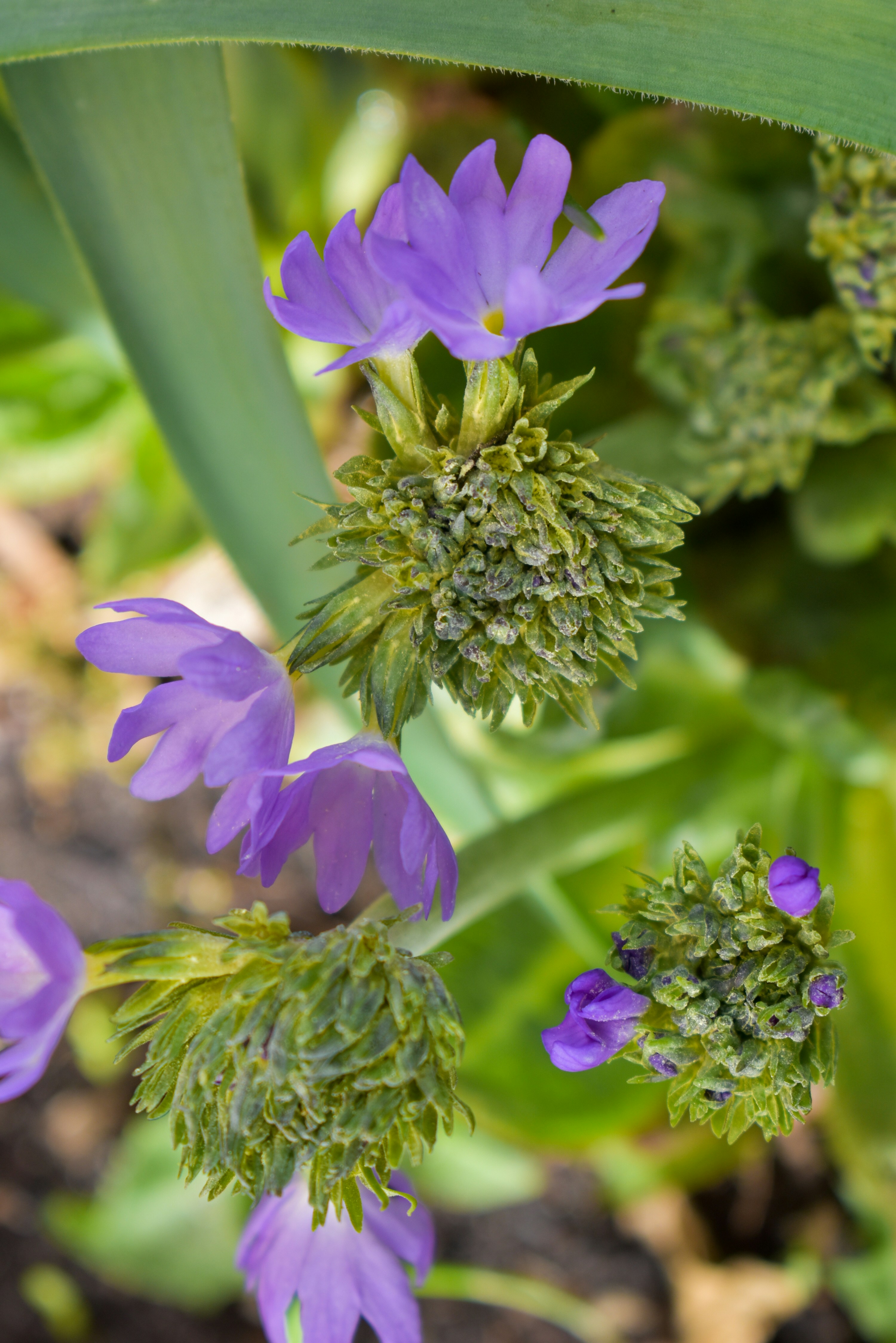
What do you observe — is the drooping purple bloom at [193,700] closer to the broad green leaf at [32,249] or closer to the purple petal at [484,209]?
the purple petal at [484,209]

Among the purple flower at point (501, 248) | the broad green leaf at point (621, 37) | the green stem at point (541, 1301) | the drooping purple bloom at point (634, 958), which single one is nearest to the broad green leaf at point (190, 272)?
the broad green leaf at point (621, 37)

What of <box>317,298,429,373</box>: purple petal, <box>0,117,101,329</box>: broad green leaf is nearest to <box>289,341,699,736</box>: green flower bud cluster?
<box>317,298,429,373</box>: purple petal

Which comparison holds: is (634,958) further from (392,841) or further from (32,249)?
(32,249)

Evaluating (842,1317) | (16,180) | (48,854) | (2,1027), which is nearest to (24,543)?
(48,854)

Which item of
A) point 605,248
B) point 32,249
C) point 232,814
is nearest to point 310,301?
point 605,248

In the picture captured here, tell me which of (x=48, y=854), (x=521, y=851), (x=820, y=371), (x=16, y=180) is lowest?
(x=48, y=854)

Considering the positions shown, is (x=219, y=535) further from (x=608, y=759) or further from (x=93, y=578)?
(x=93, y=578)

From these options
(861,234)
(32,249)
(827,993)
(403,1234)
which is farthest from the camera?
(32,249)
